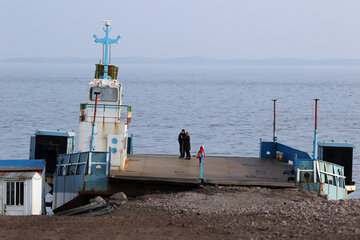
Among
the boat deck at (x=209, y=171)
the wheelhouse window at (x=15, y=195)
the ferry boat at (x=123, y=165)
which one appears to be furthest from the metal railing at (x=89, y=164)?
the wheelhouse window at (x=15, y=195)

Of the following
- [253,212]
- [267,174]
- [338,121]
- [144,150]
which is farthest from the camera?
[338,121]

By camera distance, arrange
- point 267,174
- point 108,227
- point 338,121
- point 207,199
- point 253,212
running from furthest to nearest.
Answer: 1. point 338,121
2. point 267,174
3. point 207,199
4. point 253,212
5. point 108,227

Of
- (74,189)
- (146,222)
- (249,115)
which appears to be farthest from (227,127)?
(146,222)

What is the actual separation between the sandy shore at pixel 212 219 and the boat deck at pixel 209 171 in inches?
31.1

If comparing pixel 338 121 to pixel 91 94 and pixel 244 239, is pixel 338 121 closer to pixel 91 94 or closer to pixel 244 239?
pixel 91 94

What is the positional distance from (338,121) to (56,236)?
2785 inches

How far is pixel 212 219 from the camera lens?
19281 mm

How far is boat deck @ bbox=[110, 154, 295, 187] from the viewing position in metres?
24.5

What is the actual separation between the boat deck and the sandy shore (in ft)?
2.59

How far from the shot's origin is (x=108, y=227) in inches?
711

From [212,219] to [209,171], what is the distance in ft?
26.4

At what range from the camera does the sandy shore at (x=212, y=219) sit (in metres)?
17.2

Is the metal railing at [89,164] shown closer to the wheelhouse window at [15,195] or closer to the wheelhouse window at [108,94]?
the wheelhouse window at [15,195]

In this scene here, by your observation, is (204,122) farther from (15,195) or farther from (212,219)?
(212,219)
